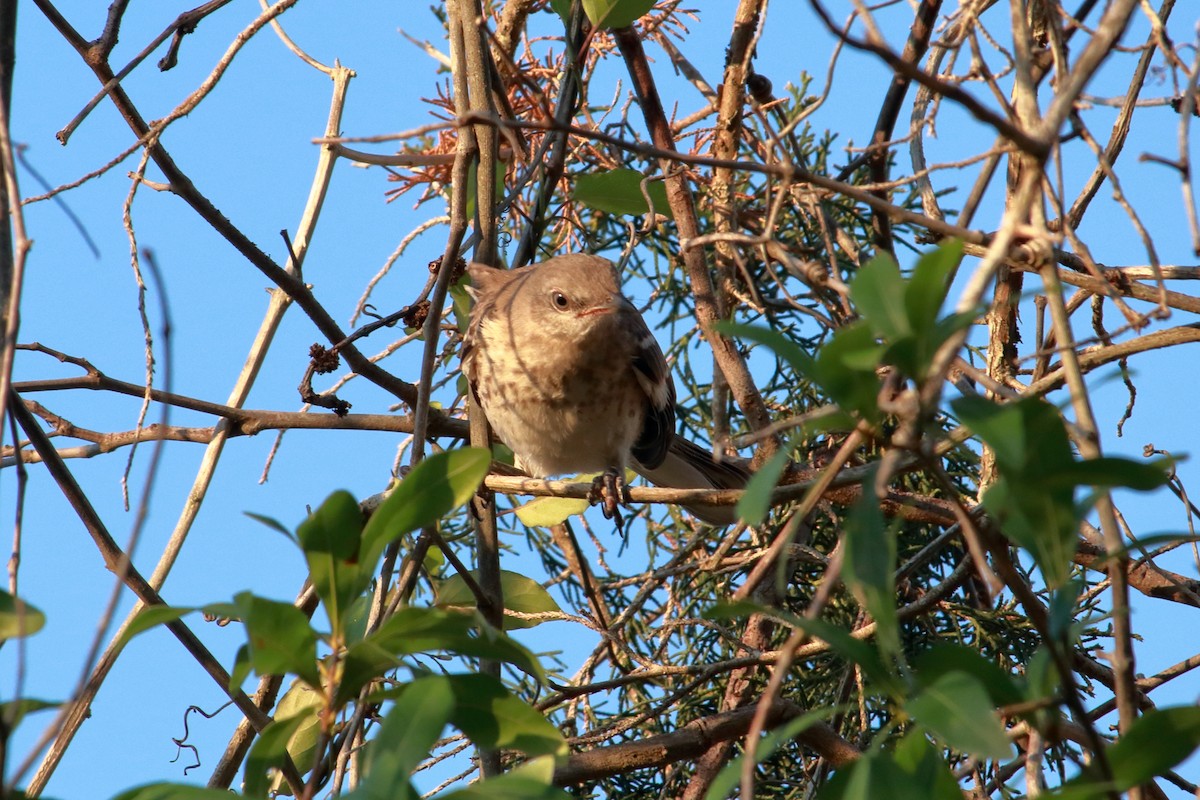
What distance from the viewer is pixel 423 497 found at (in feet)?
6.91

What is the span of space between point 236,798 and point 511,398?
3.43m

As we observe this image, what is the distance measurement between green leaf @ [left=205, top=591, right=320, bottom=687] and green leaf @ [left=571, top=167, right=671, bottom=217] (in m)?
2.22

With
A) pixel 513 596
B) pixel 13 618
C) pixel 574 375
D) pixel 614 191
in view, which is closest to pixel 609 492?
pixel 574 375

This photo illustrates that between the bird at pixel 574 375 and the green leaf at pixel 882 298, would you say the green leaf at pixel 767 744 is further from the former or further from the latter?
the bird at pixel 574 375

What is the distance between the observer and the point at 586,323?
5.18 m

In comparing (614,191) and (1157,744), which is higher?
(614,191)

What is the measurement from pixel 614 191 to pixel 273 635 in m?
2.32

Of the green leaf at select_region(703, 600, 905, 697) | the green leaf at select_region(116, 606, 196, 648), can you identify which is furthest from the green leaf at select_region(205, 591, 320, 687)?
the green leaf at select_region(703, 600, 905, 697)

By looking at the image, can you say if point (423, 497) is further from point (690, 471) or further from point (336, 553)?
point (690, 471)

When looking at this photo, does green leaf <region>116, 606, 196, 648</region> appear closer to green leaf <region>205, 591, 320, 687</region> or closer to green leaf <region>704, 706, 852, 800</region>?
green leaf <region>205, 591, 320, 687</region>

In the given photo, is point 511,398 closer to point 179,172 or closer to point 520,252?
point 520,252

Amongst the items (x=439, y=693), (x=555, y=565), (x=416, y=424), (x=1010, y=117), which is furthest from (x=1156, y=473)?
(x=555, y=565)

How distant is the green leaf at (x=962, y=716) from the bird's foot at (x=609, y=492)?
3.32 m

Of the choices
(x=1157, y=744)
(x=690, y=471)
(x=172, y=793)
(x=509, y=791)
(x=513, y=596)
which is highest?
(x=690, y=471)
